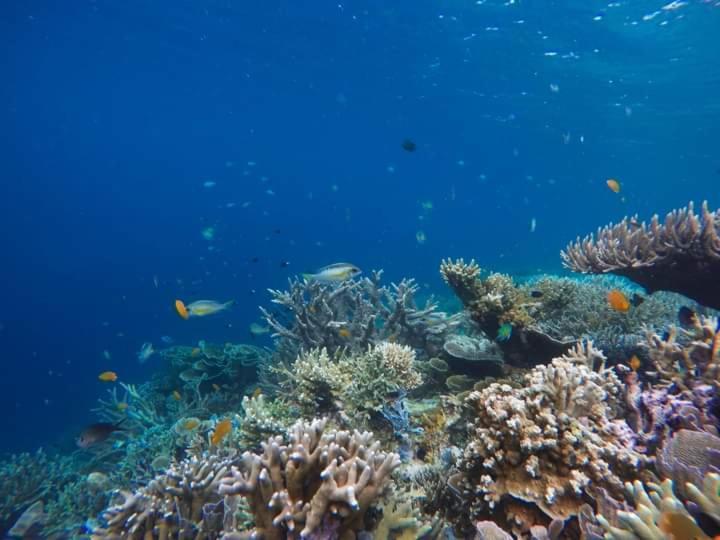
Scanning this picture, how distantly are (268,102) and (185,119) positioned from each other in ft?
61.7

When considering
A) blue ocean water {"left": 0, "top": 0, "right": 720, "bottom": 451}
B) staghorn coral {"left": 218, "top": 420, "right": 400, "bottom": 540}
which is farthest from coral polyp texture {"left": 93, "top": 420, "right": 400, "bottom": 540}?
blue ocean water {"left": 0, "top": 0, "right": 720, "bottom": 451}

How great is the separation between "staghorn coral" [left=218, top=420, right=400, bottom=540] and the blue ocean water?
46.0 ft

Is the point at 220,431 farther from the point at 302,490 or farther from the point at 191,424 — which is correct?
the point at 302,490

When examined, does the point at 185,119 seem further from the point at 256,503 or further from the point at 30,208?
the point at 30,208

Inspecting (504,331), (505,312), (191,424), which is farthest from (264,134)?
(504,331)

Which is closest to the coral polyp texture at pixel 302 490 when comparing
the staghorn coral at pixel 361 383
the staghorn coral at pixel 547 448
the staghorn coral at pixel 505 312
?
the staghorn coral at pixel 547 448

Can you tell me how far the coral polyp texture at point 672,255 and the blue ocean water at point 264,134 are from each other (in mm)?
9128

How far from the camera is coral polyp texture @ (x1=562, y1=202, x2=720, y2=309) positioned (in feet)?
17.2

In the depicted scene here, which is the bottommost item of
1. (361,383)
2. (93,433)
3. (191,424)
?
(93,433)

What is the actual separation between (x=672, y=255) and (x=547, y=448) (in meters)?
4.17

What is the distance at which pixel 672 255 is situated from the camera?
5461mm

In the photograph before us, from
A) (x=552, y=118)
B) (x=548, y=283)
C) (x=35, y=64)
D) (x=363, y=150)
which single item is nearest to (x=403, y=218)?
(x=363, y=150)

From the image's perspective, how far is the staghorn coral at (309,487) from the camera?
7.58 feet

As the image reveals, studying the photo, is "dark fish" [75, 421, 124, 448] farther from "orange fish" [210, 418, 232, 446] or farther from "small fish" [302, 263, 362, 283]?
"small fish" [302, 263, 362, 283]
